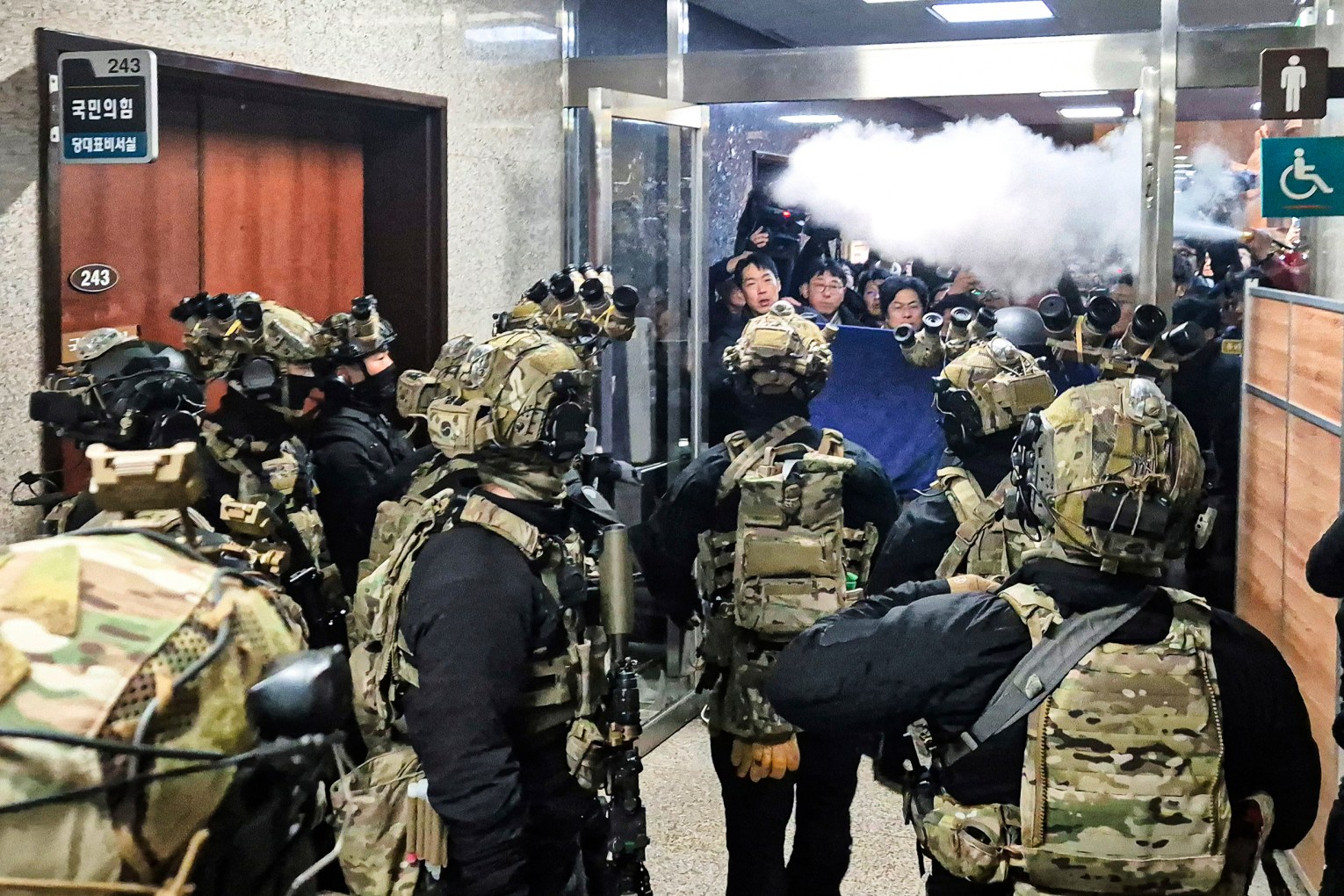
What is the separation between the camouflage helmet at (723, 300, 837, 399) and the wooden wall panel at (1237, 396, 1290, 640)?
178 cm

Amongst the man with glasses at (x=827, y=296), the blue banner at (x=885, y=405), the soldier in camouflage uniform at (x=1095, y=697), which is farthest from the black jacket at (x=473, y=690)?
the man with glasses at (x=827, y=296)

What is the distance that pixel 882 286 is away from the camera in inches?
259

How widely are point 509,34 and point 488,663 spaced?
13.4 ft

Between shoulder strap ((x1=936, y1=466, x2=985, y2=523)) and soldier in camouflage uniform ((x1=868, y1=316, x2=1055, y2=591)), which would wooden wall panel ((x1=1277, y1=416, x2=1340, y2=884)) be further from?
shoulder strap ((x1=936, y1=466, x2=985, y2=523))

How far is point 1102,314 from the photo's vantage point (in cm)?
438

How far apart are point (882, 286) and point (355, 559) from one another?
9.85ft

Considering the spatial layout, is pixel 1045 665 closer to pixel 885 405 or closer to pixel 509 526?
pixel 509 526

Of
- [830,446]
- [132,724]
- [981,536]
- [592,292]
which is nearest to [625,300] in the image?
[592,292]

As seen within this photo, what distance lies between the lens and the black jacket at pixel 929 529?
4113 mm

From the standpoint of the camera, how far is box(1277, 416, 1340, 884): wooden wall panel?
4.27 meters

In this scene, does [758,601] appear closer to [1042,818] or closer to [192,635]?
[1042,818]

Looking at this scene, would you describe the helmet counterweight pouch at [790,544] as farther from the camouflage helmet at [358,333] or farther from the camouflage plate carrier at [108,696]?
the camouflage plate carrier at [108,696]

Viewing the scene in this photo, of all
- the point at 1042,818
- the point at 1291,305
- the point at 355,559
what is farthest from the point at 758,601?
the point at 1291,305

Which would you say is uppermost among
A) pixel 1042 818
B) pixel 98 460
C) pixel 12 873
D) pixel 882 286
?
pixel 882 286
